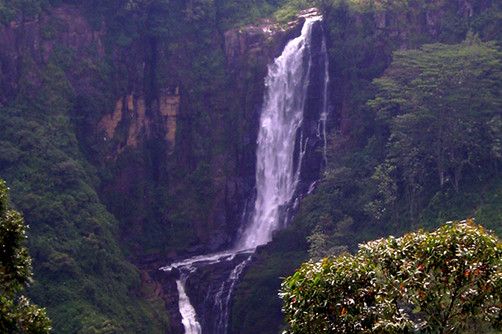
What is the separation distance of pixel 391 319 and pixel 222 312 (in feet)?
55.4

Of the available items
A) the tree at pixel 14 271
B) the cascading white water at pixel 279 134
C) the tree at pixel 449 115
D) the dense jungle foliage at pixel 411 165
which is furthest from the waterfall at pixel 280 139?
the tree at pixel 14 271

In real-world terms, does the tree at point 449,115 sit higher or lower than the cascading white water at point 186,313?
higher

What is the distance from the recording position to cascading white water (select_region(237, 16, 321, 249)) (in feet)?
89.6

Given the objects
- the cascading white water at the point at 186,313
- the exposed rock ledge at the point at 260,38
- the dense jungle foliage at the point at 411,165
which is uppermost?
the exposed rock ledge at the point at 260,38

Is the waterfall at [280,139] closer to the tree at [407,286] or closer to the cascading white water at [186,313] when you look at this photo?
the cascading white water at [186,313]

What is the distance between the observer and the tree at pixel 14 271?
749 centimetres

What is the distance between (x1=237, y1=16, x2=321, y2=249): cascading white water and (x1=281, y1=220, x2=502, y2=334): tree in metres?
19.3

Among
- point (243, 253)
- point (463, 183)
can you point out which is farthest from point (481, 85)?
point (243, 253)

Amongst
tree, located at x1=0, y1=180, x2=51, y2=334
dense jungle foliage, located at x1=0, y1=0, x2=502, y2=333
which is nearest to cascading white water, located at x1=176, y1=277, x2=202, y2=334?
dense jungle foliage, located at x1=0, y1=0, x2=502, y2=333

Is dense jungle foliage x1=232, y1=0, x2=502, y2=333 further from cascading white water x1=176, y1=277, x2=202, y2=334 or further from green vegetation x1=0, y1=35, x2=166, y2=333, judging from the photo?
green vegetation x1=0, y1=35, x2=166, y2=333

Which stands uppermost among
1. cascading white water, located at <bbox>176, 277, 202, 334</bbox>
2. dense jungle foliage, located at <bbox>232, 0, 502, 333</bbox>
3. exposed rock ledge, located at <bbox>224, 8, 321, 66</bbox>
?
exposed rock ledge, located at <bbox>224, 8, 321, 66</bbox>

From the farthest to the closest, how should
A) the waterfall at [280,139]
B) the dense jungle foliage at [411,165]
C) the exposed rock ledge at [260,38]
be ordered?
the exposed rock ledge at [260,38]
the waterfall at [280,139]
the dense jungle foliage at [411,165]

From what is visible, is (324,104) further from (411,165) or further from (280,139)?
(411,165)

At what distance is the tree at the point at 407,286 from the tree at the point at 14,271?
2.32 metres
